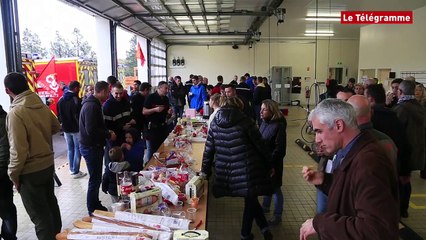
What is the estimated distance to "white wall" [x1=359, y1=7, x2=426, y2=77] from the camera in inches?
376

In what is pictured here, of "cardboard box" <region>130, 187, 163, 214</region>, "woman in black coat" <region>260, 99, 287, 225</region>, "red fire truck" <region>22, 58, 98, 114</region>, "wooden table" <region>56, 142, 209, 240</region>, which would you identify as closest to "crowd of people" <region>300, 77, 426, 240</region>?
"wooden table" <region>56, 142, 209, 240</region>

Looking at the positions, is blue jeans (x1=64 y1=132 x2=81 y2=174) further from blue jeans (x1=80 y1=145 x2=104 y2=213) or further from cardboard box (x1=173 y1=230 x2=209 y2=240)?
cardboard box (x1=173 y1=230 x2=209 y2=240)

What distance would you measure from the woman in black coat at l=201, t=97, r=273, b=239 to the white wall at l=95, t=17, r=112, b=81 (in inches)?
253

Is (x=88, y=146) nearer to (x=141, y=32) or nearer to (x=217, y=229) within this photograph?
(x=217, y=229)

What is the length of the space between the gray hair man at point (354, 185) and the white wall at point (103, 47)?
26.3 feet

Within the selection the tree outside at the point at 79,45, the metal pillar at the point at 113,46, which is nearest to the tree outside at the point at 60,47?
the tree outside at the point at 79,45

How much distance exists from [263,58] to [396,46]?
26.9ft

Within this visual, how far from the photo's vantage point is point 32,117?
2.74m

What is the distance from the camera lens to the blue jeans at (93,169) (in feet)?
12.5

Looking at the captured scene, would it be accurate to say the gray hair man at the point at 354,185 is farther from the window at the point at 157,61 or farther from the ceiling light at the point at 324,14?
the window at the point at 157,61

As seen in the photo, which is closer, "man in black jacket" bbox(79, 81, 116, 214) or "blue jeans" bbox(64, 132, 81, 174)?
"man in black jacket" bbox(79, 81, 116, 214)

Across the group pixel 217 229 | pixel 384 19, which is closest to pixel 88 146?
pixel 217 229

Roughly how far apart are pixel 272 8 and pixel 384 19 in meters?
2.65

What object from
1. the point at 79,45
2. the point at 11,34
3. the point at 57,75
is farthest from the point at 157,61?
the point at 11,34
